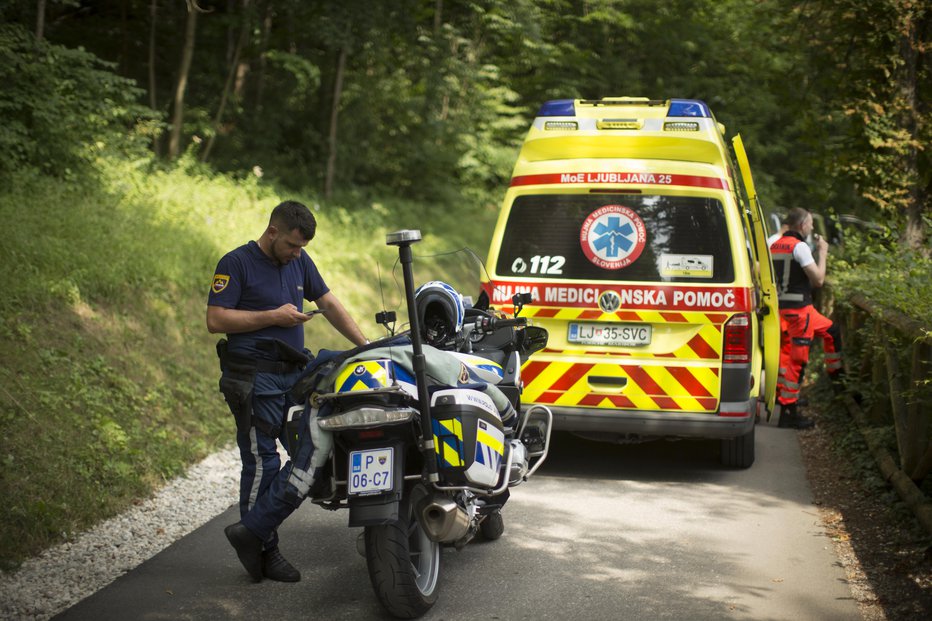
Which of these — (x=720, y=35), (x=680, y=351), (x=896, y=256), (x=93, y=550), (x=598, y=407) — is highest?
(x=720, y=35)

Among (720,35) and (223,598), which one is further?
(720,35)

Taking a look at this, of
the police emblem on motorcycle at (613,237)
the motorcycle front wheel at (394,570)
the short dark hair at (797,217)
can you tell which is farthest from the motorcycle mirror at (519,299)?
the short dark hair at (797,217)

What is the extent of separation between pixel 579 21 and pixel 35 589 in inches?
1008

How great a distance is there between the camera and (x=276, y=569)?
5.52 meters

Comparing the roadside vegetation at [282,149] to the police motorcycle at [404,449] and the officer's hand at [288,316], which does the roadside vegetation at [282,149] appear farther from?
the police motorcycle at [404,449]

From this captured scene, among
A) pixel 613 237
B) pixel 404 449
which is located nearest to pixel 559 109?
pixel 613 237

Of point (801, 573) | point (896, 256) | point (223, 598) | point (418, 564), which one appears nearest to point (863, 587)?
point (801, 573)

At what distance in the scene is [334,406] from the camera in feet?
16.2

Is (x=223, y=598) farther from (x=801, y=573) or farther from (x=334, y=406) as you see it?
(x=801, y=573)

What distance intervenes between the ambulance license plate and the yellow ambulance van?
1cm

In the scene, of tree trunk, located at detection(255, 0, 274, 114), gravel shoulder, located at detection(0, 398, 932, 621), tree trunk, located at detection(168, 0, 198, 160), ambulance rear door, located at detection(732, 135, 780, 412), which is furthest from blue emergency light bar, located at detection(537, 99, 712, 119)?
tree trunk, located at detection(255, 0, 274, 114)

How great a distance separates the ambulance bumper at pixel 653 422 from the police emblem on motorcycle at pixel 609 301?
0.74 meters

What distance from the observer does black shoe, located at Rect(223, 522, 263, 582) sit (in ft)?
17.3

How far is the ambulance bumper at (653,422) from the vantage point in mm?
7668
